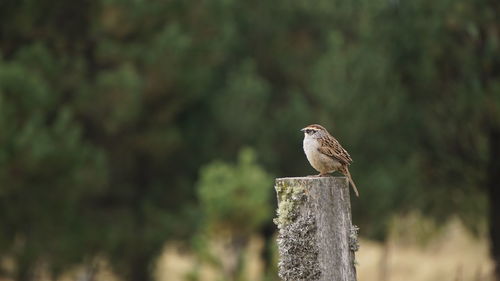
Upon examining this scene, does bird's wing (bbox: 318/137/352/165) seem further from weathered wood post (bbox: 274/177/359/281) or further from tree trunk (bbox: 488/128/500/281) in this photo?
tree trunk (bbox: 488/128/500/281)

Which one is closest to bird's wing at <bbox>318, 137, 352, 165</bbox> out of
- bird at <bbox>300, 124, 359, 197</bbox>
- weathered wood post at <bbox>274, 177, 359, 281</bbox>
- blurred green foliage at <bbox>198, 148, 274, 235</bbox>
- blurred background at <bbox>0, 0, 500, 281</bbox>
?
bird at <bbox>300, 124, 359, 197</bbox>

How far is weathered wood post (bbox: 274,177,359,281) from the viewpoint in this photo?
3889 millimetres

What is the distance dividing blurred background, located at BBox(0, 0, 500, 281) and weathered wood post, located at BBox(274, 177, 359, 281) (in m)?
7.32

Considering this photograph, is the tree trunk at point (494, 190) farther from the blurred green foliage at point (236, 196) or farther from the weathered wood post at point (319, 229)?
the weathered wood post at point (319, 229)

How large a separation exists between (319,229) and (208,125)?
12.5 m

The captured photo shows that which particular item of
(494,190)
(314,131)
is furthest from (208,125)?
(314,131)

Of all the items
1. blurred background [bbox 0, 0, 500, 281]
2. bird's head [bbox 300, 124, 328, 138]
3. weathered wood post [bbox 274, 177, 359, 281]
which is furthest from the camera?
blurred background [bbox 0, 0, 500, 281]

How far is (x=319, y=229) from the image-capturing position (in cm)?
392

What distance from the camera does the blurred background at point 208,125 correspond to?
12.4 metres

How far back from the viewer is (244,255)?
498 inches

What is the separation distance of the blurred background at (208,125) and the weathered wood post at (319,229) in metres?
7.32

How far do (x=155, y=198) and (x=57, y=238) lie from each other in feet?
8.82

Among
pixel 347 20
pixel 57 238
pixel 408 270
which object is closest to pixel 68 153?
pixel 57 238

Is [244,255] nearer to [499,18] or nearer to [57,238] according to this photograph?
[57,238]
